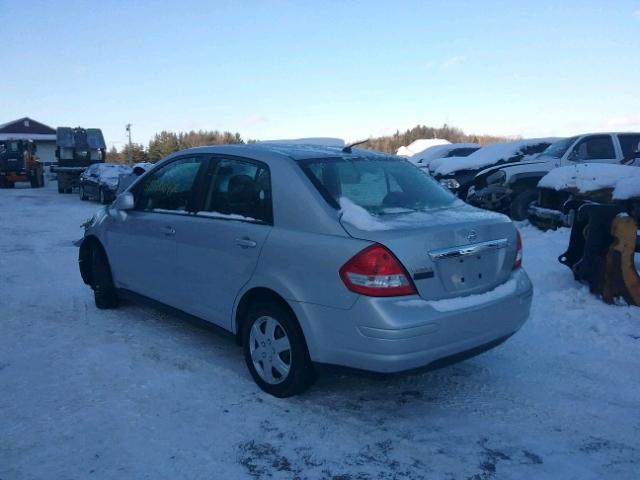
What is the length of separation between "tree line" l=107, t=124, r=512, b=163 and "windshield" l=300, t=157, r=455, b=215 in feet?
149

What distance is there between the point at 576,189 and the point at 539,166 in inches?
128

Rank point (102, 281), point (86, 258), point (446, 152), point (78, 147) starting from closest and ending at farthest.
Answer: point (102, 281) < point (86, 258) < point (446, 152) < point (78, 147)

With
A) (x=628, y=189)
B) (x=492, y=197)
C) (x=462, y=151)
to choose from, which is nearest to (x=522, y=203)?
(x=492, y=197)

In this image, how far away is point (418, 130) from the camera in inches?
2172

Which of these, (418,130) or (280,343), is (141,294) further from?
(418,130)

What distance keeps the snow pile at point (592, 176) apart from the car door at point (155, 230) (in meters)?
6.27

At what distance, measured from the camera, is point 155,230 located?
15.7 feet

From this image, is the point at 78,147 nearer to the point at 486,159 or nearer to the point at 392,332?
the point at 486,159

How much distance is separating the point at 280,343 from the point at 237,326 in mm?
476

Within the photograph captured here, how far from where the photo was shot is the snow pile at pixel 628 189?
7.03 m

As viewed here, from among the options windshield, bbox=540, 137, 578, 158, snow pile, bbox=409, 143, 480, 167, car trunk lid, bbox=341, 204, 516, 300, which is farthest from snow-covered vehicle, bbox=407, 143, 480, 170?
car trunk lid, bbox=341, 204, 516, 300

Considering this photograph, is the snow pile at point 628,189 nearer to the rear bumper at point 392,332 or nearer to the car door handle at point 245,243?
the rear bumper at point 392,332

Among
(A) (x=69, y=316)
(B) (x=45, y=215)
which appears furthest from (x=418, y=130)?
A: (A) (x=69, y=316)

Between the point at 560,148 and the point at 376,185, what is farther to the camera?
the point at 560,148
